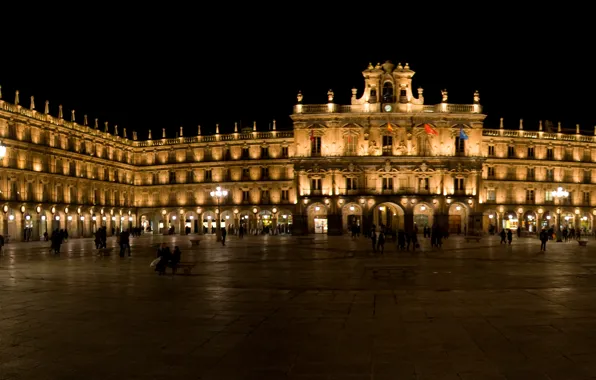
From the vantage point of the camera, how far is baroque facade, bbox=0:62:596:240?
2689 inches

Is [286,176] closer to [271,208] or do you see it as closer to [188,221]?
[271,208]

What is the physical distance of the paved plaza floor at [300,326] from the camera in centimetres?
909

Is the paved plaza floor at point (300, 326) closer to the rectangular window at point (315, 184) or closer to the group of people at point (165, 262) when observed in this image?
the group of people at point (165, 262)

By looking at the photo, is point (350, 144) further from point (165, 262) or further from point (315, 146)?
point (165, 262)

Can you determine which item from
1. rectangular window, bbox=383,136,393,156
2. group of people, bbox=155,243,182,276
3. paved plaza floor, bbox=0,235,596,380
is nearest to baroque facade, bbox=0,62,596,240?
rectangular window, bbox=383,136,393,156

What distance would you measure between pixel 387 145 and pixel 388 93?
6521mm

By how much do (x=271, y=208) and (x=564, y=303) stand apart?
67.2m

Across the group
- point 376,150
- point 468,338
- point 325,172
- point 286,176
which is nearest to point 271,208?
point 286,176

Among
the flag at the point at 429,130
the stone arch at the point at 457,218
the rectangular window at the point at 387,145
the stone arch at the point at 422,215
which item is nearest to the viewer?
Answer: the flag at the point at 429,130

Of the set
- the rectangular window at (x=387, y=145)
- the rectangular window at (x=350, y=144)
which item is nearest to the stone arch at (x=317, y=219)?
the rectangular window at (x=350, y=144)

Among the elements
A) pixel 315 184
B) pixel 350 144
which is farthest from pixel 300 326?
pixel 350 144

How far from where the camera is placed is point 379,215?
7756 centimetres

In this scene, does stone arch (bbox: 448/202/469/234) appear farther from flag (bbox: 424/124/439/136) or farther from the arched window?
the arched window

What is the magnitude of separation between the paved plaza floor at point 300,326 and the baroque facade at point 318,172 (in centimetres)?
4111
